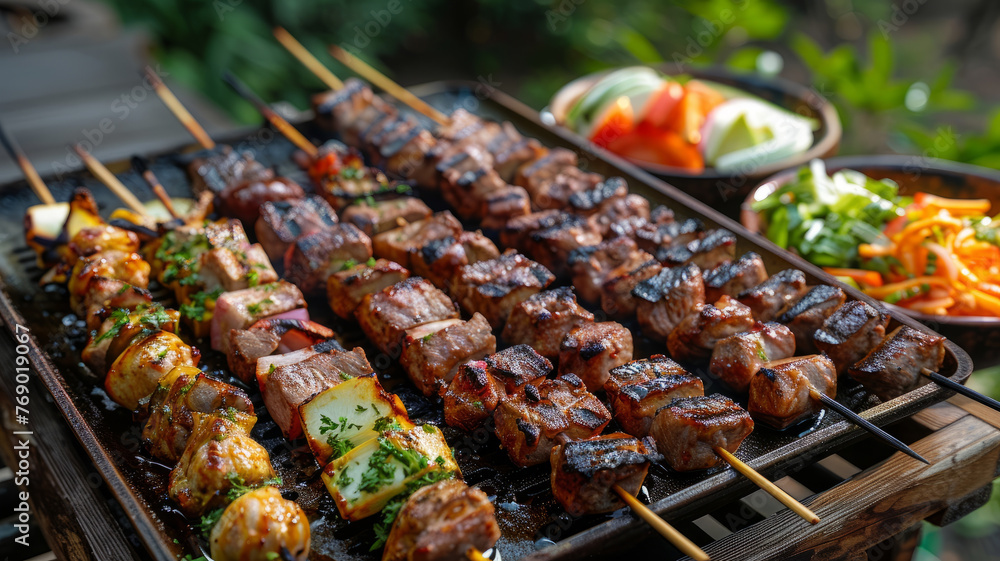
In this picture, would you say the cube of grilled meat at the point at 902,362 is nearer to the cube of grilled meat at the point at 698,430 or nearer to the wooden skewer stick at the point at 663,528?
the cube of grilled meat at the point at 698,430

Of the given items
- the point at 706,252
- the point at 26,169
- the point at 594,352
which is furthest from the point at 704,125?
the point at 26,169

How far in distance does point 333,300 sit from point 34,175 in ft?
7.12

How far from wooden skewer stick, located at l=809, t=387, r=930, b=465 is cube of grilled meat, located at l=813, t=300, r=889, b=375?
34 cm

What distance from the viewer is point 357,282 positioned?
3422 mm

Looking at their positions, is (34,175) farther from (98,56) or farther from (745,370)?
(98,56)

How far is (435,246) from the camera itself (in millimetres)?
3676

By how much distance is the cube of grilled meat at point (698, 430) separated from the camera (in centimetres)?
243

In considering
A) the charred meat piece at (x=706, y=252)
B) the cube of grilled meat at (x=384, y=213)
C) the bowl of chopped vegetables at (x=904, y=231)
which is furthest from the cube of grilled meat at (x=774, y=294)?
the cube of grilled meat at (x=384, y=213)

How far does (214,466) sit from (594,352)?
1.54 metres

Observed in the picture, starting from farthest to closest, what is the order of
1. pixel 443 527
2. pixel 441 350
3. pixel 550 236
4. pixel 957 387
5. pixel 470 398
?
pixel 550 236, pixel 441 350, pixel 470 398, pixel 957 387, pixel 443 527

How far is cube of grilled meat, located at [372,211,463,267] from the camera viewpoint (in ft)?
12.6

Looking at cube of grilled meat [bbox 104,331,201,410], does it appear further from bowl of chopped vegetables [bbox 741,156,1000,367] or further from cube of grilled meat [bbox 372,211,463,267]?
bowl of chopped vegetables [bbox 741,156,1000,367]

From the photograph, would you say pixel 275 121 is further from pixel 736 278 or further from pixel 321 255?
pixel 736 278

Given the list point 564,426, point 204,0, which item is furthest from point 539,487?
point 204,0
